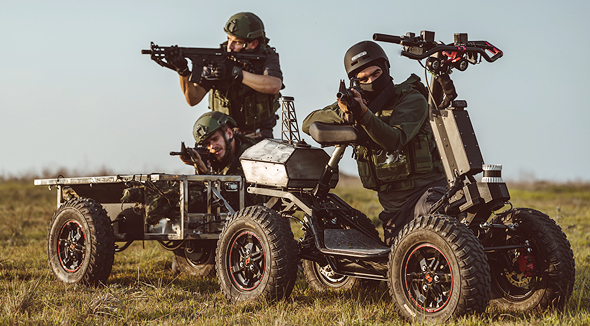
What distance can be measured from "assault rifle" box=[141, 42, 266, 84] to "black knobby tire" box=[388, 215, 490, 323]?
4374 mm

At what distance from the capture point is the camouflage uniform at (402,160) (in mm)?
5145

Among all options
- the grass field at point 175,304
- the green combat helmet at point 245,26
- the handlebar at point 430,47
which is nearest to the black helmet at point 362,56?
the handlebar at point 430,47

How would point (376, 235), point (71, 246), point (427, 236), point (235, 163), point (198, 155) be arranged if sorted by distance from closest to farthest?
point (427, 236) → point (376, 235) → point (71, 246) → point (198, 155) → point (235, 163)

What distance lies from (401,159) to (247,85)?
131 inches

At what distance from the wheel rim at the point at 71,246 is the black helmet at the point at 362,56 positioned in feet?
10.7

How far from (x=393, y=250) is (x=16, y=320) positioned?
278 cm

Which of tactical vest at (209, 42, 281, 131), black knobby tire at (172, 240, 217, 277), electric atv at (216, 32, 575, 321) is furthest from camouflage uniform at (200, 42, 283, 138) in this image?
electric atv at (216, 32, 575, 321)

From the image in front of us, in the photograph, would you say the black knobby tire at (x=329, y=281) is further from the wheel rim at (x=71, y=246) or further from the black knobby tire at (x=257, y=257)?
the wheel rim at (x=71, y=246)

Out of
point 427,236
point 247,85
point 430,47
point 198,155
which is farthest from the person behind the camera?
point 247,85

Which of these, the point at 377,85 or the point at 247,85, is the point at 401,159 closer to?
the point at 377,85

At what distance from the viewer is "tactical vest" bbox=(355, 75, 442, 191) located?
17.4 ft

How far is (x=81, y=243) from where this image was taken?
6.60 metres

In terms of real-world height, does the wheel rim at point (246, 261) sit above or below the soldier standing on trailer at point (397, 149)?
below

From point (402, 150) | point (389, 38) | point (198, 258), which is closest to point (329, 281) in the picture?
point (402, 150)
